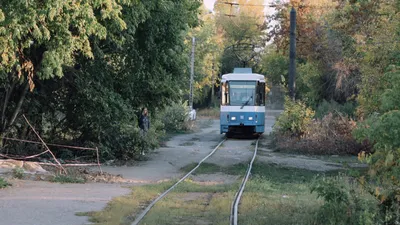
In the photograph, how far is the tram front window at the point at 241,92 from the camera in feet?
113

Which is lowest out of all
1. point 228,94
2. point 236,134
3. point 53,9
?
point 236,134

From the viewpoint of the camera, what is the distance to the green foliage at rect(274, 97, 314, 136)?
3078 cm

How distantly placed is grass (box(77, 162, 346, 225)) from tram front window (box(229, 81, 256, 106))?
53.5 ft

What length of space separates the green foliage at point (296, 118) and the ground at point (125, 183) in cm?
156

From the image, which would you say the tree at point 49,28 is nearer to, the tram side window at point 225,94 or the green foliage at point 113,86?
the green foliage at point 113,86

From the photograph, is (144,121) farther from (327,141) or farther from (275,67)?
(275,67)

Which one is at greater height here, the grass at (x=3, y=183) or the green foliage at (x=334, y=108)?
the green foliage at (x=334, y=108)

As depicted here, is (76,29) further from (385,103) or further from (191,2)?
(385,103)

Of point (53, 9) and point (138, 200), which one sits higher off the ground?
point (53, 9)

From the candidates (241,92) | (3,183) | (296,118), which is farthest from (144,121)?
(3,183)

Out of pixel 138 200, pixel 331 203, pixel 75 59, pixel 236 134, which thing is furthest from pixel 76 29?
pixel 236 134

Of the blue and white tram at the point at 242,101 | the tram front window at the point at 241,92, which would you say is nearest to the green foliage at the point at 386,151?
the blue and white tram at the point at 242,101

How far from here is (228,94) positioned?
34688 mm

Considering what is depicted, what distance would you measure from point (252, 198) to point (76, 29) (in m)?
7.07
